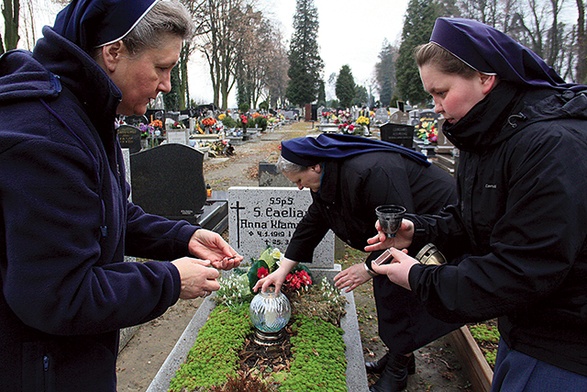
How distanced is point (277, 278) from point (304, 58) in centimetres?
5772

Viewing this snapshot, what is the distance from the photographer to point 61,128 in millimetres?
1062

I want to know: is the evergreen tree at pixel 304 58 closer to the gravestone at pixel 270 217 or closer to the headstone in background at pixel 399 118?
the headstone in background at pixel 399 118

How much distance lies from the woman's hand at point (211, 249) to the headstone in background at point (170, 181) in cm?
482

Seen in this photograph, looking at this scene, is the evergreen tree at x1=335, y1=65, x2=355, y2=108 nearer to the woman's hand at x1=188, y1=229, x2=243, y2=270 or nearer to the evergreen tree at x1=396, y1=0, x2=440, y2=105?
the evergreen tree at x1=396, y1=0, x2=440, y2=105

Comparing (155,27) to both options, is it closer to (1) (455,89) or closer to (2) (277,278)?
(1) (455,89)

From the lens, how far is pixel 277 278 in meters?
3.27

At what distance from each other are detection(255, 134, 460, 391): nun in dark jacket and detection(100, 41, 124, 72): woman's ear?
1664 millimetres

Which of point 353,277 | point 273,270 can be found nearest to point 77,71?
point 353,277

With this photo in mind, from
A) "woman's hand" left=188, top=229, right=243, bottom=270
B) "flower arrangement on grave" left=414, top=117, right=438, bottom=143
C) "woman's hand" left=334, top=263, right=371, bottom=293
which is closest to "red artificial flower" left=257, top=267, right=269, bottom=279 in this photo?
"woman's hand" left=334, top=263, right=371, bottom=293

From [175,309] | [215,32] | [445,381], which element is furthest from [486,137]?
[215,32]

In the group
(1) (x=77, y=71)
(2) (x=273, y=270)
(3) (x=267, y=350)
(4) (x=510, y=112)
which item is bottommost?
(3) (x=267, y=350)

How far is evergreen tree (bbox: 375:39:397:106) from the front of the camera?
72.5m

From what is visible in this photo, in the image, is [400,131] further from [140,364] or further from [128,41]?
[128,41]

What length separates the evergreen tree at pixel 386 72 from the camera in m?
72.5
